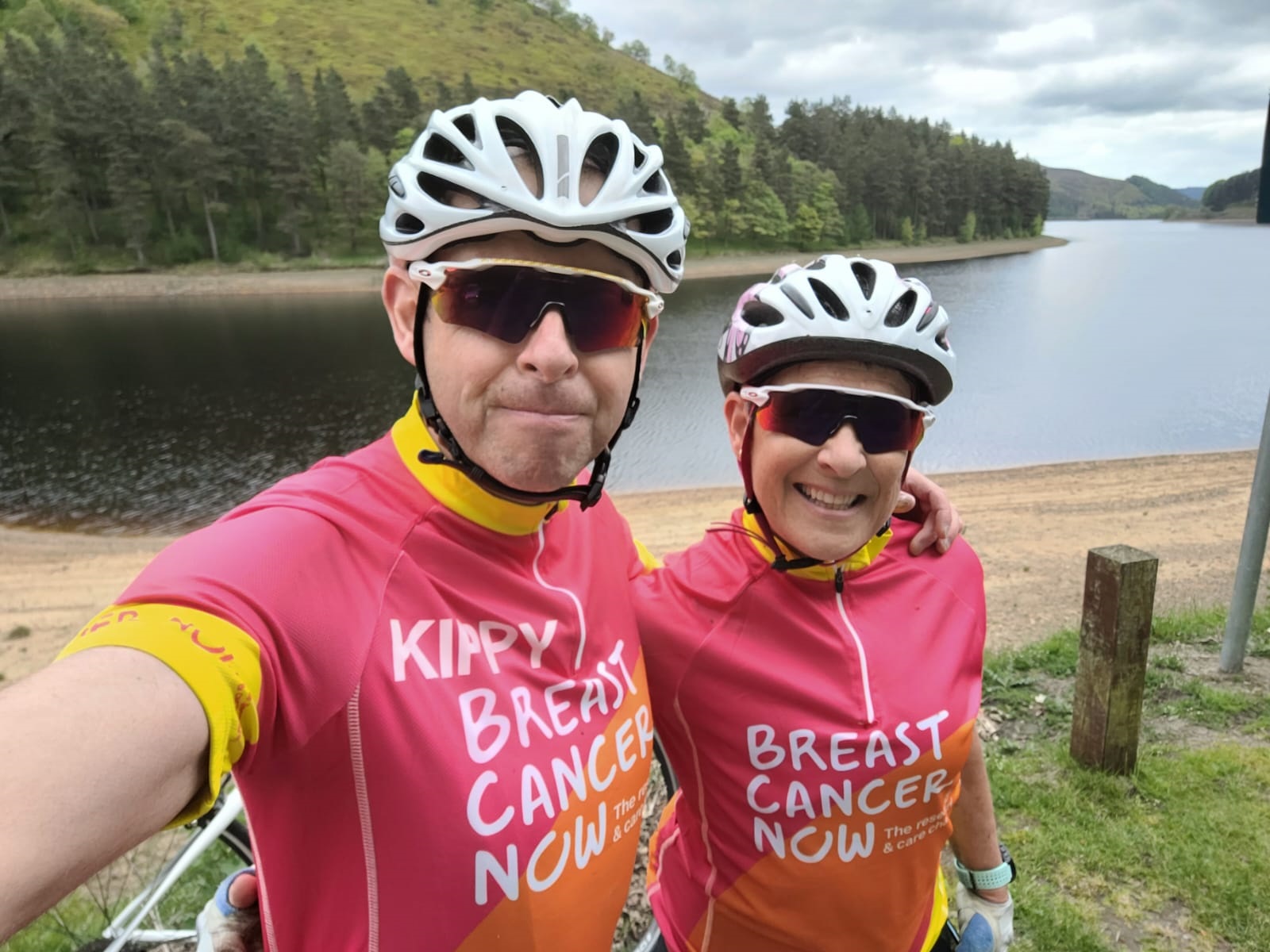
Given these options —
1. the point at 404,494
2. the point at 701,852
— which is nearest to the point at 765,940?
the point at 701,852

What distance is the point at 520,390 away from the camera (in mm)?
1679

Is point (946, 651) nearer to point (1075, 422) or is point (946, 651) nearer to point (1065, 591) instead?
point (1065, 591)

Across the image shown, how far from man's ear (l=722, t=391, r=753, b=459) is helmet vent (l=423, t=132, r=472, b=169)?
103 centimetres

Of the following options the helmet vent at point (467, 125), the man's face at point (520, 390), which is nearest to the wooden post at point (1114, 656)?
the man's face at point (520, 390)

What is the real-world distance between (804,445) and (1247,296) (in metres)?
61.4

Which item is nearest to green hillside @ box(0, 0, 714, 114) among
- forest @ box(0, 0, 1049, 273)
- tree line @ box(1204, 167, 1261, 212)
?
forest @ box(0, 0, 1049, 273)

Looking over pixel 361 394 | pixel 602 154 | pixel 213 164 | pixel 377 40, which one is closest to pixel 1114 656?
pixel 602 154

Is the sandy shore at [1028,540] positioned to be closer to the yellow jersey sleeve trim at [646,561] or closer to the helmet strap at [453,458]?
the yellow jersey sleeve trim at [646,561]

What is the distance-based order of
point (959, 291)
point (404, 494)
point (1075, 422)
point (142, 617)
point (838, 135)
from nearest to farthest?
point (142, 617) < point (404, 494) < point (1075, 422) < point (959, 291) < point (838, 135)

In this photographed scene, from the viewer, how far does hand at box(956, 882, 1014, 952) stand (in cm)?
245

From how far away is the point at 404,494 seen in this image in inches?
63.3

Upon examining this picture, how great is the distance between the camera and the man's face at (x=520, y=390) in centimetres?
167

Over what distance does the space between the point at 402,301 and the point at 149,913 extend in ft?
10.6

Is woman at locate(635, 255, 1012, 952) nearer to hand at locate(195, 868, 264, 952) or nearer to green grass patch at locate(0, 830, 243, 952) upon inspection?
hand at locate(195, 868, 264, 952)
